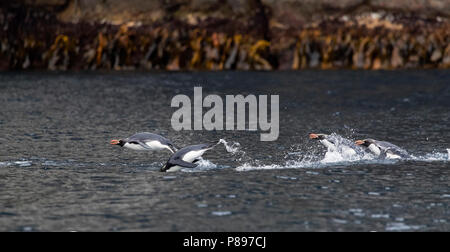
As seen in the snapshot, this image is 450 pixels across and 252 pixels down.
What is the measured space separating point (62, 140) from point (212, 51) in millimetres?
46785

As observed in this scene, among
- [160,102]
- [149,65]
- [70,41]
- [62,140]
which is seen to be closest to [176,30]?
[149,65]

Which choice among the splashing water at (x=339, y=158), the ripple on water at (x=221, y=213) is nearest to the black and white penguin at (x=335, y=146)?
the splashing water at (x=339, y=158)

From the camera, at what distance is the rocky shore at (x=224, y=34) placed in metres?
71.5

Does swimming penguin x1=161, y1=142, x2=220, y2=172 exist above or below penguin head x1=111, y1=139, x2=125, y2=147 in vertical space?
below

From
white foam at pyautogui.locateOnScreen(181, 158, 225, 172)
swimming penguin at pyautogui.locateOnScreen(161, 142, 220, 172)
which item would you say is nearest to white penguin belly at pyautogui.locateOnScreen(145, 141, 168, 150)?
white foam at pyautogui.locateOnScreen(181, 158, 225, 172)

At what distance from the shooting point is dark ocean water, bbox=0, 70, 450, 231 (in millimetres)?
15406

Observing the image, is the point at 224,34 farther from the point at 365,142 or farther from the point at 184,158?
the point at 184,158

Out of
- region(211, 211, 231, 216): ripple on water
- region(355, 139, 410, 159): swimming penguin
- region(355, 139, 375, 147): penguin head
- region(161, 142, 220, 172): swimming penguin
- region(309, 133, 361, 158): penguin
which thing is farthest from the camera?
region(309, 133, 361, 158): penguin

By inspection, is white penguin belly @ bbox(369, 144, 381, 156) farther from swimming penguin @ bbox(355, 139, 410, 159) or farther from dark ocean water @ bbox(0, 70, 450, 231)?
dark ocean water @ bbox(0, 70, 450, 231)

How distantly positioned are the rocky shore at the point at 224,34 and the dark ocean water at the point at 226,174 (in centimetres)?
3038

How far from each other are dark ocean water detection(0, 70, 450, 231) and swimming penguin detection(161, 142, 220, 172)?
9.2 inches

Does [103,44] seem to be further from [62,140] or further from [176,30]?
[62,140]

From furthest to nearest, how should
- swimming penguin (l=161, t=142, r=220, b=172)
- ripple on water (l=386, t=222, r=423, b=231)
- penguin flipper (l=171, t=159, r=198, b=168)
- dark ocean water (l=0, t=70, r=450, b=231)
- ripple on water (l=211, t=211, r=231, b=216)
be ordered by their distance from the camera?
swimming penguin (l=161, t=142, r=220, b=172), penguin flipper (l=171, t=159, r=198, b=168), ripple on water (l=211, t=211, r=231, b=216), dark ocean water (l=0, t=70, r=450, b=231), ripple on water (l=386, t=222, r=423, b=231)

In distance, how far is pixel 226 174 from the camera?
2028 cm
